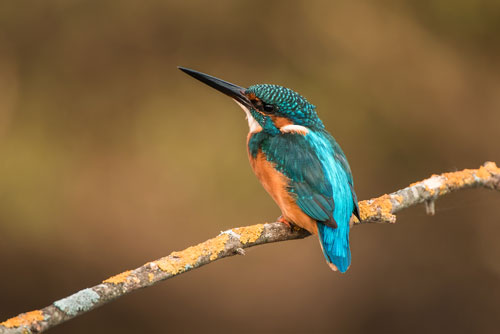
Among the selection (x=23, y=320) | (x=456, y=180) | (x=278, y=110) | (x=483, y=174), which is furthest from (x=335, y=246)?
(x=23, y=320)

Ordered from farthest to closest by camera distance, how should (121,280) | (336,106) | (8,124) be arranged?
1. (336,106)
2. (8,124)
3. (121,280)

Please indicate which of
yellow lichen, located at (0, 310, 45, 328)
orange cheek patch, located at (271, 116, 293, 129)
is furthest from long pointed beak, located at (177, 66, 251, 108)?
yellow lichen, located at (0, 310, 45, 328)

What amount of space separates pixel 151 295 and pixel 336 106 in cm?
164

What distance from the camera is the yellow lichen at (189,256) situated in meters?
1.62

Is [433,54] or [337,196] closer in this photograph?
[337,196]

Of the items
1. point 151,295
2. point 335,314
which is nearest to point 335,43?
point 335,314

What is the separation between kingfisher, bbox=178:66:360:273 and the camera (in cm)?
207

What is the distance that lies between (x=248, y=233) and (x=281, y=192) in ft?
1.15

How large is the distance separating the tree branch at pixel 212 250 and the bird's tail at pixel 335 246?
0.13 m

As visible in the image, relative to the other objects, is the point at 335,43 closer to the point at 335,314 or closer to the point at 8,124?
the point at 335,314

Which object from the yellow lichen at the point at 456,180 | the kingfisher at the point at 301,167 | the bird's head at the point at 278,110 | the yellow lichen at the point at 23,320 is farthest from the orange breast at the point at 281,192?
the yellow lichen at the point at 23,320

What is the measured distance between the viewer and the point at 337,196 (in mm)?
2119

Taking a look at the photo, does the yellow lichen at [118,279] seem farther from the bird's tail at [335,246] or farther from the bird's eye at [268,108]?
the bird's eye at [268,108]

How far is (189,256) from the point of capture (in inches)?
66.8
